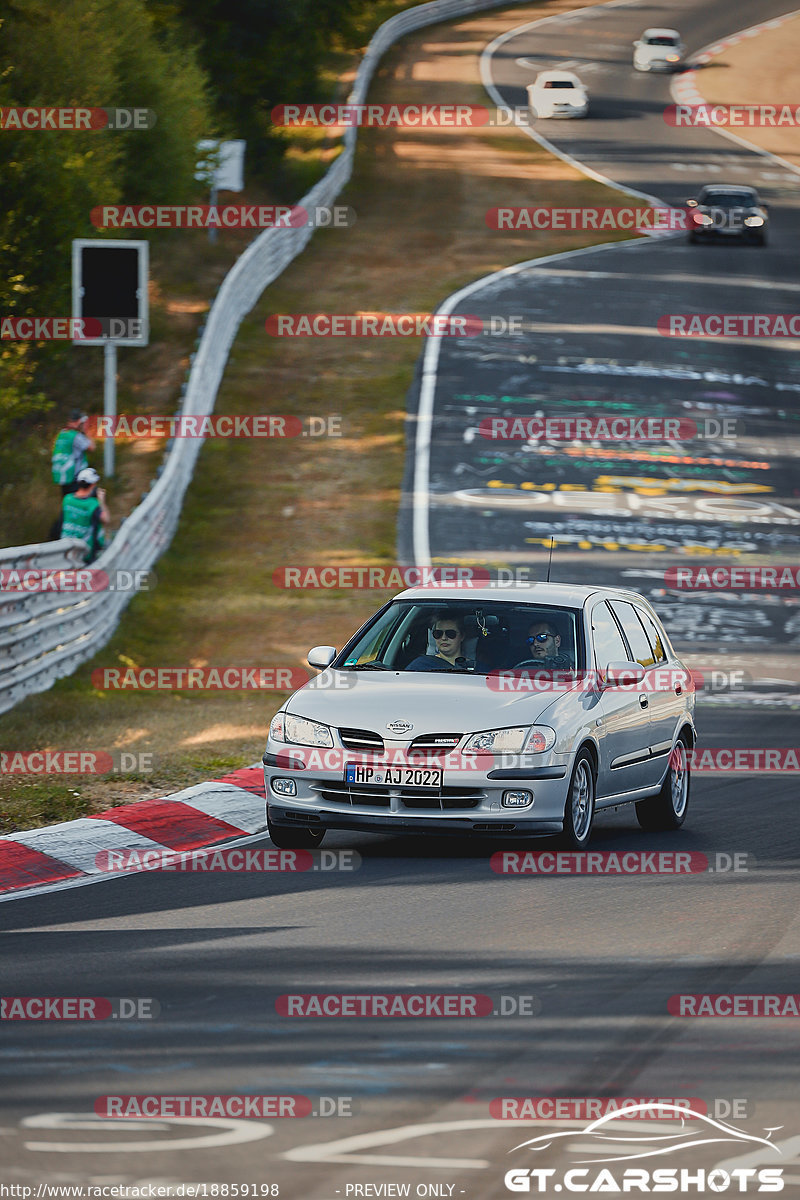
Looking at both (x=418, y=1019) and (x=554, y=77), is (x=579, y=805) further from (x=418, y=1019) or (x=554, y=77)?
(x=554, y=77)

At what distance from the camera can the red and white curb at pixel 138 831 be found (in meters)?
10.1

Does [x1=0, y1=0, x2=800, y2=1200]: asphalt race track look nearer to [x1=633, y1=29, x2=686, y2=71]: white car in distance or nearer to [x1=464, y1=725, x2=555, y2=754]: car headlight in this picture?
[x1=464, y1=725, x2=555, y2=754]: car headlight

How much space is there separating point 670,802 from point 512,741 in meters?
2.41

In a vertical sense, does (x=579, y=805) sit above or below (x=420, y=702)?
below

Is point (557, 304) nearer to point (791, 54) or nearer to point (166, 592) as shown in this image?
point (166, 592)

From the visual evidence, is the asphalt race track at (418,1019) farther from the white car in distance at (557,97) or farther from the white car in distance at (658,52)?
the white car in distance at (658,52)

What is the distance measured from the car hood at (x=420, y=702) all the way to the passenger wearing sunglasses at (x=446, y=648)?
16 cm

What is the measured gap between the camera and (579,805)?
11.2m

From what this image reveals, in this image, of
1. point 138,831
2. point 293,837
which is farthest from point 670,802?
point 138,831

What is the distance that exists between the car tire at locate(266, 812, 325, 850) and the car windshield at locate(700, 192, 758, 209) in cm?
3936

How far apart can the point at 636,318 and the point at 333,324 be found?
21.7 ft

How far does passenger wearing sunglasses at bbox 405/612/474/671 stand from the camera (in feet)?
38.2

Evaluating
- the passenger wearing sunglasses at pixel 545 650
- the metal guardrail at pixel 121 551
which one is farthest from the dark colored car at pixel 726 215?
the passenger wearing sunglasses at pixel 545 650

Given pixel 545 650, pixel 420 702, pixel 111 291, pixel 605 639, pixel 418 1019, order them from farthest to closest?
pixel 111 291, pixel 605 639, pixel 545 650, pixel 420 702, pixel 418 1019
